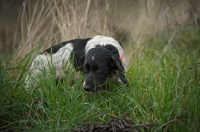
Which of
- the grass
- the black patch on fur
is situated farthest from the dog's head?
the black patch on fur

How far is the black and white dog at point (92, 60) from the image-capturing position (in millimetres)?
3535

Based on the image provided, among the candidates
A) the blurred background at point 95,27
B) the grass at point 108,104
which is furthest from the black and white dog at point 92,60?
the blurred background at point 95,27

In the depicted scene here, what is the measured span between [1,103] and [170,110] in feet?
6.12

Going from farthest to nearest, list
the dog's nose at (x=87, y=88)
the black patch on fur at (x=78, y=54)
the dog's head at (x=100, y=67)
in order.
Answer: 1. the black patch on fur at (x=78, y=54)
2. the dog's head at (x=100, y=67)
3. the dog's nose at (x=87, y=88)

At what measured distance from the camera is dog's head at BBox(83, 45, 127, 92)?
349 cm

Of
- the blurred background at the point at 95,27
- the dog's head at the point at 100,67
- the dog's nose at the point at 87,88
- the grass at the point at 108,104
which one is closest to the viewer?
the grass at the point at 108,104

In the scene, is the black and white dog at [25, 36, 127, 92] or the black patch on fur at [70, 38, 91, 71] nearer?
the black and white dog at [25, 36, 127, 92]

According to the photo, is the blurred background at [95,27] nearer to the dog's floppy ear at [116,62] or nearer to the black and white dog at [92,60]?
the black and white dog at [92,60]

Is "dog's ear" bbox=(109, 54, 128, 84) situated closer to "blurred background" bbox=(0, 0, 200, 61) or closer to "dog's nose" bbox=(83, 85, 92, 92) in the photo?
"dog's nose" bbox=(83, 85, 92, 92)

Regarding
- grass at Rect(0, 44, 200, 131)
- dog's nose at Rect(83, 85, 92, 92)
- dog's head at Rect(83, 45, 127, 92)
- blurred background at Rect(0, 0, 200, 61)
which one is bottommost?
grass at Rect(0, 44, 200, 131)

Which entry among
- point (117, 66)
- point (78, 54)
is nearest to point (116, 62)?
point (117, 66)

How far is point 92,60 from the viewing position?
140 inches

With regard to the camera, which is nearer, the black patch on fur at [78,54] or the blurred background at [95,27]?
the black patch on fur at [78,54]

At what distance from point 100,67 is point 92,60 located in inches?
5.1
